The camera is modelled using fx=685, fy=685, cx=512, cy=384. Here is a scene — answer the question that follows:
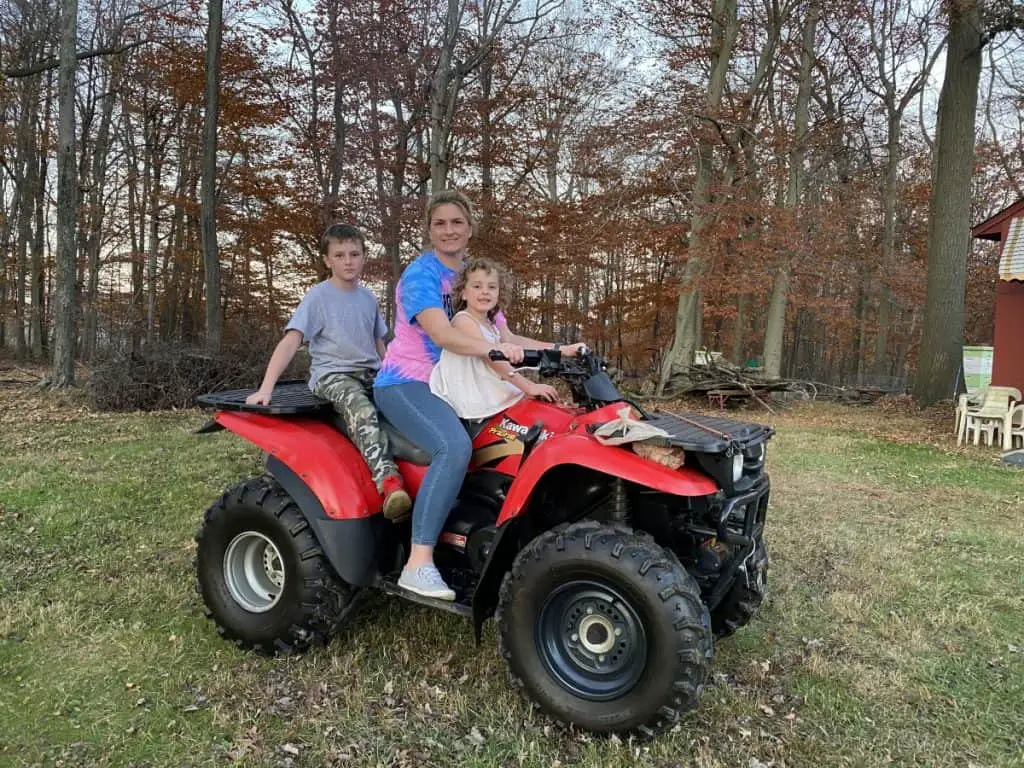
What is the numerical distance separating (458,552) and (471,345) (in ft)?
3.01

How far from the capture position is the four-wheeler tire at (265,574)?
116 inches

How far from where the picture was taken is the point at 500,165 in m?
16.2

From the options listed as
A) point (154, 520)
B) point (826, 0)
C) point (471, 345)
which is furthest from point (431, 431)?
point (826, 0)

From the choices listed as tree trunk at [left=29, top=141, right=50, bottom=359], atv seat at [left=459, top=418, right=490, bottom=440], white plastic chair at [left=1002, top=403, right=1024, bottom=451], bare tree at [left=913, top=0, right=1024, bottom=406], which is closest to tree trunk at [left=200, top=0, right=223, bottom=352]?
atv seat at [left=459, top=418, right=490, bottom=440]

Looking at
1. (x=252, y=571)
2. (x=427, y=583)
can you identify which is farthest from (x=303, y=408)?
(x=427, y=583)

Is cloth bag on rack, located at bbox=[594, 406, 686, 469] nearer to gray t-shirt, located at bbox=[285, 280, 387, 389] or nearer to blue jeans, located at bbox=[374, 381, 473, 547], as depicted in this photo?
blue jeans, located at bbox=[374, 381, 473, 547]

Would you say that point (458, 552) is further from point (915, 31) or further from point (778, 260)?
point (915, 31)

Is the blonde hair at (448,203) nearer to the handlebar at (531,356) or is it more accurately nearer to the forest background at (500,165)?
the handlebar at (531,356)

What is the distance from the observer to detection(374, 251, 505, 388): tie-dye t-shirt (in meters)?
2.88

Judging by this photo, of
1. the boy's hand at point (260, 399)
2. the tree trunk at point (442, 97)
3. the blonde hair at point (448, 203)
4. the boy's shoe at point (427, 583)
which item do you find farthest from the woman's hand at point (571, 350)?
the tree trunk at point (442, 97)

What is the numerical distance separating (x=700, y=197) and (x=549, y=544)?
12679 mm

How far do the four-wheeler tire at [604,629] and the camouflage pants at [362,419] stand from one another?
76 centimetres

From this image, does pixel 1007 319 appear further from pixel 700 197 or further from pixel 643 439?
pixel 643 439

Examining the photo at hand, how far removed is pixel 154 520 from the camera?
4.91m
